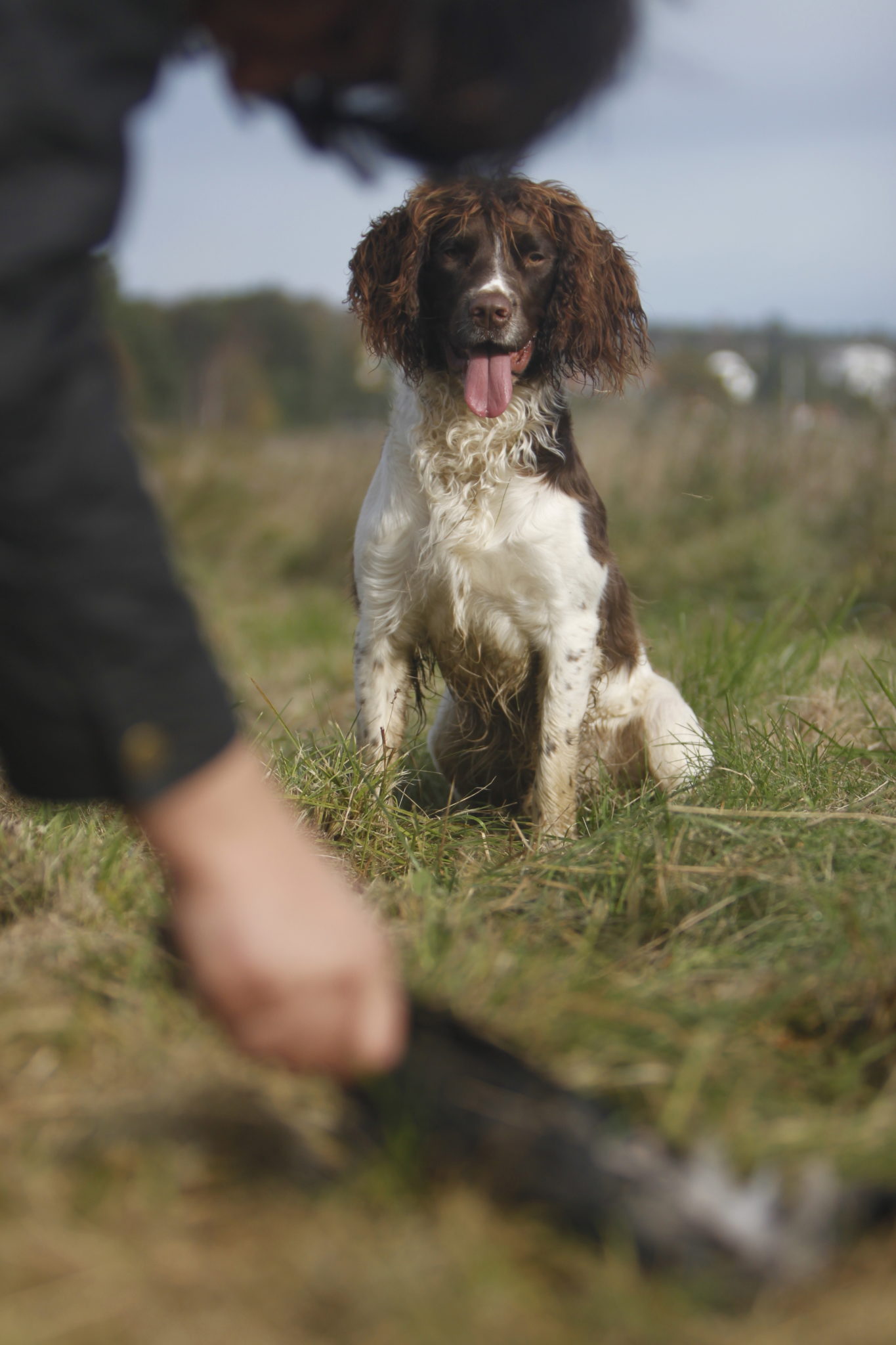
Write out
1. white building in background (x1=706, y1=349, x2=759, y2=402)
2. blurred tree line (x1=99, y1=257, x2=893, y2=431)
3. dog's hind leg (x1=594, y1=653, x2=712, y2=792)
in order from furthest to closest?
1. blurred tree line (x1=99, y1=257, x2=893, y2=431)
2. white building in background (x1=706, y1=349, x2=759, y2=402)
3. dog's hind leg (x1=594, y1=653, x2=712, y2=792)

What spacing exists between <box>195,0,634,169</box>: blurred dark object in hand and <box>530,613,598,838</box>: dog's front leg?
184 centimetres

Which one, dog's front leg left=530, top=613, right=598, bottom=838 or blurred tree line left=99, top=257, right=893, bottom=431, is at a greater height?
dog's front leg left=530, top=613, right=598, bottom=838

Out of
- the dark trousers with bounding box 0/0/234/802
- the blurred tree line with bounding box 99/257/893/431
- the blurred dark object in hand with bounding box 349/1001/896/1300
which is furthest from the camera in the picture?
the blurred tree line with bounding box 99/257/893/431

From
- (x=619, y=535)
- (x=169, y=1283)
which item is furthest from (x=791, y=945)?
(x=619, y=535)

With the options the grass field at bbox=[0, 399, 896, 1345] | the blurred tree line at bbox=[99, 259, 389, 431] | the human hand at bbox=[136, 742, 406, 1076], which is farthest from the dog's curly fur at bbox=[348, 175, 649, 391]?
the blurred tree line at bbox=[99, 259, 389, 431]

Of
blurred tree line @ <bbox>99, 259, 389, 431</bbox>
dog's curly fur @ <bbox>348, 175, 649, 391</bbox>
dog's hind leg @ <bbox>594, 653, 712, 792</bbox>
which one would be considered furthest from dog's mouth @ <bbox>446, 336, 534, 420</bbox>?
blurred tree line @ <bbox>99, 259, 389, 431</bbox>

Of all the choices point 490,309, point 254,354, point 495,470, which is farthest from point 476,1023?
point 254,354

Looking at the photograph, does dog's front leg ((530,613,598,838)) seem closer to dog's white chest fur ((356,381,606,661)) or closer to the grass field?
dog's white chest fur ((356,381,606,661))

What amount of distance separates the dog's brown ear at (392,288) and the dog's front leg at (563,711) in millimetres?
835

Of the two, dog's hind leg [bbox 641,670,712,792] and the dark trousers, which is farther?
dog's hind leg [bbox 641,670,712,792]

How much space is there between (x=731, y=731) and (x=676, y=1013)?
5.59ft

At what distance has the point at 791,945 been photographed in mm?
1689

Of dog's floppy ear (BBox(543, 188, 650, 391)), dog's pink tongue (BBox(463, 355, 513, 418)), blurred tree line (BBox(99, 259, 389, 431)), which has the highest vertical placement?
dog's floppy ear (BBox(543, 188, 650, 391))

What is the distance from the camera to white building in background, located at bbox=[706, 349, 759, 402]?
866 cm
